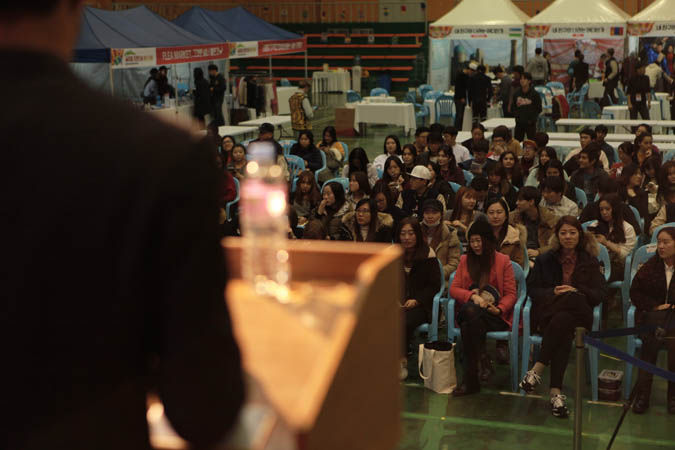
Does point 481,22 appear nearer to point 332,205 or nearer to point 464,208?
point 464,208

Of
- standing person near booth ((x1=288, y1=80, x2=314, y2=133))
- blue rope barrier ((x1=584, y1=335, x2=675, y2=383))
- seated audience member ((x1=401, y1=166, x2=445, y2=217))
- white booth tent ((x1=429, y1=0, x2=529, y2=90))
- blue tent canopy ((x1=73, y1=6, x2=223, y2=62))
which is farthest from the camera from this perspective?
standing person near booth ((x1=288, y1=80, x2=314, y2=133))

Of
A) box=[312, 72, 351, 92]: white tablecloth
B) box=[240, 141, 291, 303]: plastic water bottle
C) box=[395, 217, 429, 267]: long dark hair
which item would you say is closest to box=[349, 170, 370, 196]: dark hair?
box=[395, 217, 429, 267]: long dark hair

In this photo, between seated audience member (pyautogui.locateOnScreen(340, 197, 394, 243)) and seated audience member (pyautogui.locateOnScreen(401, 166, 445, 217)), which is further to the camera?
seated audience member (pyautogui.locateOnScreen(401, 166, 445, 217))

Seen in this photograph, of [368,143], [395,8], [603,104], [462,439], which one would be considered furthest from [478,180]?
[395,8]

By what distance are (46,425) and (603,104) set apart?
21.3 m

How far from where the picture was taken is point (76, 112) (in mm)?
917

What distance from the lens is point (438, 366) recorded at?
246 inches

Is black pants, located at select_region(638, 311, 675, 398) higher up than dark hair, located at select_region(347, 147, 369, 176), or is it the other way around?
dark hair, located at select_region(347, 147, 369, 176)

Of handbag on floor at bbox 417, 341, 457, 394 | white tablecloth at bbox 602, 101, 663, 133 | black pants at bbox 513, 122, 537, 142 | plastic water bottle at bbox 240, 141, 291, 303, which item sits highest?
plastic water bottle at bbox 240, 141, 291, 303

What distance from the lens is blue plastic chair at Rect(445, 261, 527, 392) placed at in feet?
20.5

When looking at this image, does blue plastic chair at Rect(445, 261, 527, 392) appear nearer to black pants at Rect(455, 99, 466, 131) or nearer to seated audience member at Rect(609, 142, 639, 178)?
seated audience member at Rect(609, 142, 639, 178)

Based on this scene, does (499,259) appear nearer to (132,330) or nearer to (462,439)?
(462,439)

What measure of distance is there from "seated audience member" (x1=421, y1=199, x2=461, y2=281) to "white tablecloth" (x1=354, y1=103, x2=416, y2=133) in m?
11.9

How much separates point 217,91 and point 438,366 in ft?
45.5
